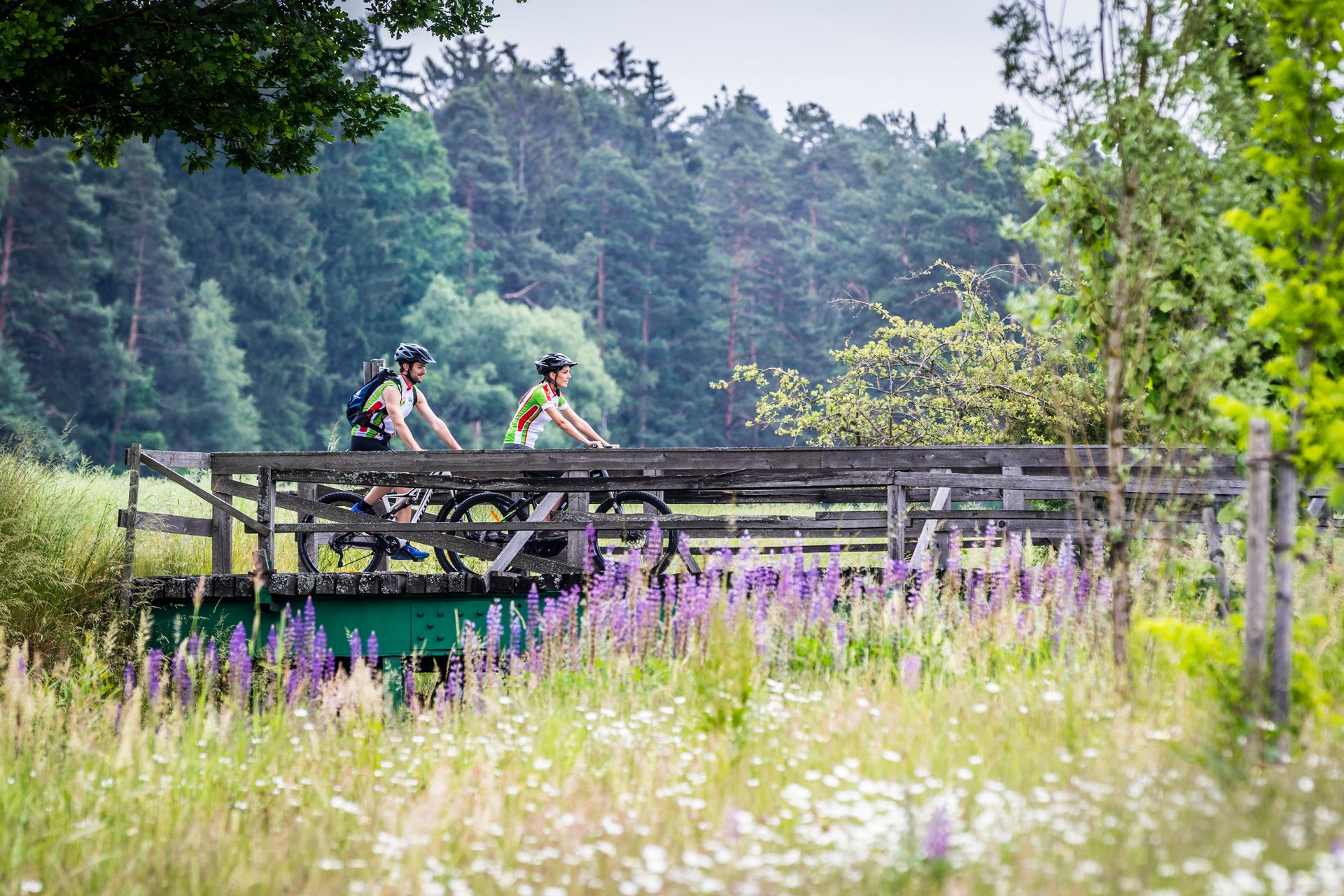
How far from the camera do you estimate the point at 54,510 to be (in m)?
10.2

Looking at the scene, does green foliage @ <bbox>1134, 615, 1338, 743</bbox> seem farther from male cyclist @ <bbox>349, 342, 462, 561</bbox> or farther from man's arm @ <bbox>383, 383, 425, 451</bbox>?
man's arm @ <bbox>383, 383, 425, 451</bbox>

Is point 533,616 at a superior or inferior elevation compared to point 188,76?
inferior

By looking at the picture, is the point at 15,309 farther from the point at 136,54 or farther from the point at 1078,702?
the point at 1078,702

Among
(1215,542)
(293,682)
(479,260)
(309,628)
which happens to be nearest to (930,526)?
(1215,542)

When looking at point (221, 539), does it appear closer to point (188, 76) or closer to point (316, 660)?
point (188, 76)

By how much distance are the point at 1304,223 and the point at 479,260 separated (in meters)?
53.3

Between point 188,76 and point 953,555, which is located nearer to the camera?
point 188,76

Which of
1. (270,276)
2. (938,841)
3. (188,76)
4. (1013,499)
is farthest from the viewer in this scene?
(270,276)

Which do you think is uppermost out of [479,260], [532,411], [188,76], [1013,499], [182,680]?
[479,260]

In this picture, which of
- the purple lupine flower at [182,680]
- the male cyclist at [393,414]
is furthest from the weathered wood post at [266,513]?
the purple lupine flower at [182,680]

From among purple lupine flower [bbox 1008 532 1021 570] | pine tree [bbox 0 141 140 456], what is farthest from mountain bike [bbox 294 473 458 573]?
pine tree [bbox 0 141 140 456]

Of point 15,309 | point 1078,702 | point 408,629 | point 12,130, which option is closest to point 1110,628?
point 1078,702

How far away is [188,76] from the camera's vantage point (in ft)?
32.3

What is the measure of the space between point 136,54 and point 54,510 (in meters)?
3.59
